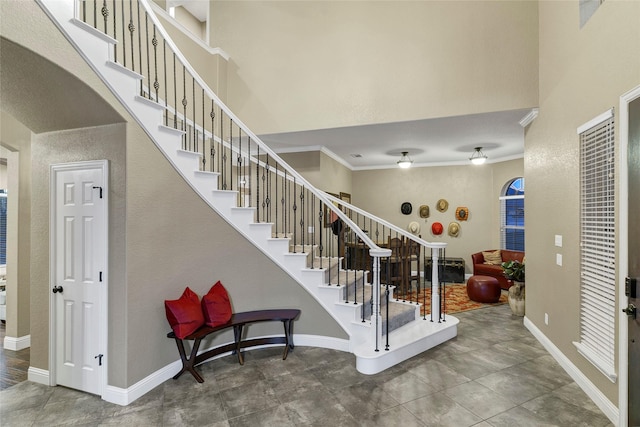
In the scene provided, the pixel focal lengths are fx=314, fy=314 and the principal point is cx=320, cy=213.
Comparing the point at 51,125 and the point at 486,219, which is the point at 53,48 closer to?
the point at 51,125

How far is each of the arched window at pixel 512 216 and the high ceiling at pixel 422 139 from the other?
0.72 meters

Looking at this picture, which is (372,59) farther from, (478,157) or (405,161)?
(478,157)

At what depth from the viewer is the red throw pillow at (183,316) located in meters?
2.89

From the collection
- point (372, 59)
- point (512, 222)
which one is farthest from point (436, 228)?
point (372, 59)

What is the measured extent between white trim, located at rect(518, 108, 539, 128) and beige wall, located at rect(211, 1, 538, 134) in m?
0.11

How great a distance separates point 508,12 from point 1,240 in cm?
965

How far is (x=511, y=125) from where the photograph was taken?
4750 millimetres

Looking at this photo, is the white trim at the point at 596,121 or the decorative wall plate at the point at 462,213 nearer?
the white trim at the point at 596,121

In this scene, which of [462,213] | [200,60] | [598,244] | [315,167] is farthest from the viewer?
[462,213]

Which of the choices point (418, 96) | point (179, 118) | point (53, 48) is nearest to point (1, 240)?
point (179, 118)

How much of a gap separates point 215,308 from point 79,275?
1229 millimetres

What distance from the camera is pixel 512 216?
287 inches

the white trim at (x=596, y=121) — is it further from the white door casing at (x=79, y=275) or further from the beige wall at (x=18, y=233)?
the beige wall at (x=18, y=233)

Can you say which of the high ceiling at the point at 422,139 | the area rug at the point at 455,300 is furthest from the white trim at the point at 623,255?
the area rug at the point at 455,300
